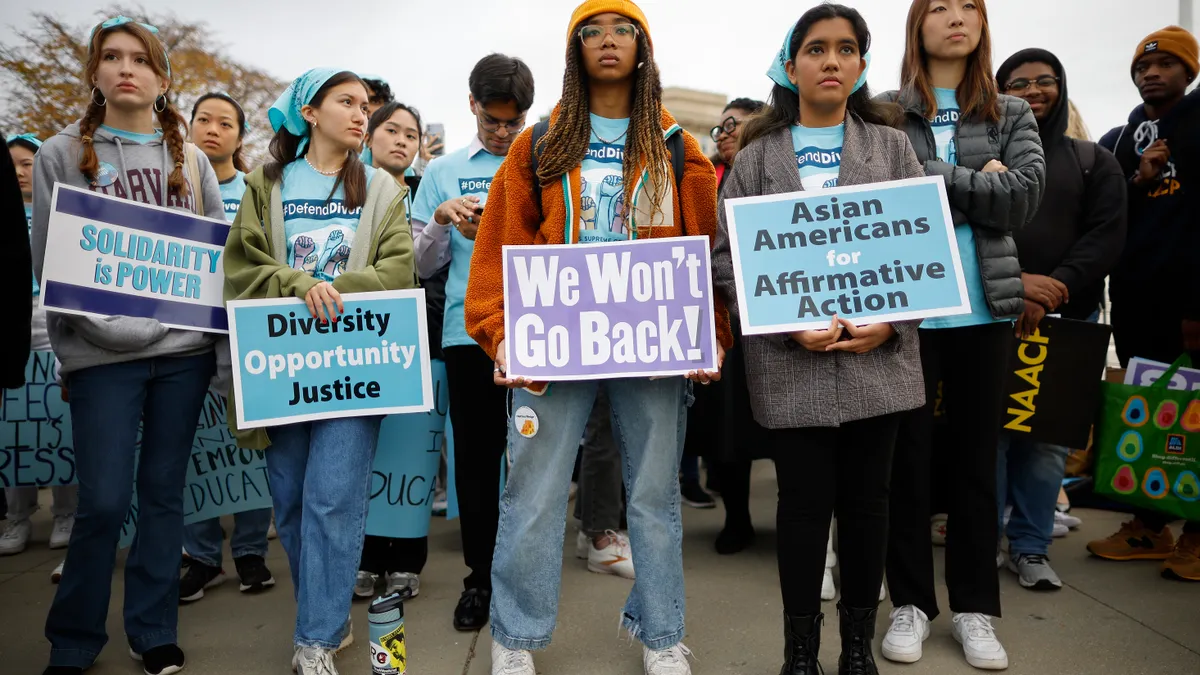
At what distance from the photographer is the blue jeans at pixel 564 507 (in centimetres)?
274

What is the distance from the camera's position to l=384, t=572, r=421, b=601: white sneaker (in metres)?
3.71

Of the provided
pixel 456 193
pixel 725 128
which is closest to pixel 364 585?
pixel 456 193

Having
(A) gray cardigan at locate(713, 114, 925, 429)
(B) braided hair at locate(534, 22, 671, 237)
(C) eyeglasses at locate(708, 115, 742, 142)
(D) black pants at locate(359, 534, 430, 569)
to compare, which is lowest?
(D) black pants at locate(359, 534, 430, 569)

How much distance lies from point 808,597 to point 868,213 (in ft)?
3.88

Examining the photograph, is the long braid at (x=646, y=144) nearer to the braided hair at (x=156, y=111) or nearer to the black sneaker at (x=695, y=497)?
the braided hair at (x=156, y=111)

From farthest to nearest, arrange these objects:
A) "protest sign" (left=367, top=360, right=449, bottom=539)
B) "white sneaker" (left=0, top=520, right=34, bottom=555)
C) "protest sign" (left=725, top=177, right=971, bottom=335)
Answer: "white sneaker" (left=0, top=520, right=34, bottom=555), "protest sign" (left=367, top=360, right=449, bottom=539), "protest sign" (left=725, top=177, right=971, bottom=335)

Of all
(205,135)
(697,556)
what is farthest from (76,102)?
(697,556)

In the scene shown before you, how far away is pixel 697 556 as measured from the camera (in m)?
4.32

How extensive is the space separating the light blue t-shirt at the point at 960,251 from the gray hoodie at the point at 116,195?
2.61m

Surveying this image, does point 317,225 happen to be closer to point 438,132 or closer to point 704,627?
point 704,627

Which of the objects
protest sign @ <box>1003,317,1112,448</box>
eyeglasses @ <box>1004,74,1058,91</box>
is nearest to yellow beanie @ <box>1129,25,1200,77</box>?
eyeglasses @ <box>1004,74,1058,91</box>

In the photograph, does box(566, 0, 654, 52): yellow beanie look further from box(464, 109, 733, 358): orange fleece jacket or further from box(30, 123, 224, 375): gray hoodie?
box(30, 123, 224, 375): gray hoodie

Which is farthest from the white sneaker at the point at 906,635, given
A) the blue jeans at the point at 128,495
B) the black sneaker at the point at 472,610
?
the blue jeans at the point at 128,495

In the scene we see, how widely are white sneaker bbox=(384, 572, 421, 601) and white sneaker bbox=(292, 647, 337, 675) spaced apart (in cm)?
83
